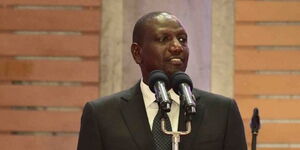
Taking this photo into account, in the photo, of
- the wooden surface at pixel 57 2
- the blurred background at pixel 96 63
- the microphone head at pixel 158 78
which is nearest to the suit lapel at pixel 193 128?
the microphone head at pixel 158 78

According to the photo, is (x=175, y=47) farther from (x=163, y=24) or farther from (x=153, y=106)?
(x=153, y=106)

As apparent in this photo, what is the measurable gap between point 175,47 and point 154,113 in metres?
0.34

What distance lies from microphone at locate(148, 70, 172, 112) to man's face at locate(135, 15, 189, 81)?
0.34ft

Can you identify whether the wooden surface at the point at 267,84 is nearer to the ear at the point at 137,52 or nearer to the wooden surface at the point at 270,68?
the wooden surface at the point at 270,68

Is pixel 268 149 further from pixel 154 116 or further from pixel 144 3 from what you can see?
pixel 154 116

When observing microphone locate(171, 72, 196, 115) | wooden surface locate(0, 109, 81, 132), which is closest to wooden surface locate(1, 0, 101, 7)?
wooden surface locate(0, 109, 81, 132)

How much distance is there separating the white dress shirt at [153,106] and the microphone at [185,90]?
232 millimetres

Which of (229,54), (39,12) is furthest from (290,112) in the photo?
(39,12)

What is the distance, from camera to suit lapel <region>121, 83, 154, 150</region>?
253 cm

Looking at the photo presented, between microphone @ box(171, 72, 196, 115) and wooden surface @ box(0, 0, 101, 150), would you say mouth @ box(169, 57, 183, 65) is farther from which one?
wooden surface @ box(0, 0, 101, 150)

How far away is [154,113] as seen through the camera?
2.64 metres

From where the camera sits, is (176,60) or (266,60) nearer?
(176,60)

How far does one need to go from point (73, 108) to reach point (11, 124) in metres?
0.57

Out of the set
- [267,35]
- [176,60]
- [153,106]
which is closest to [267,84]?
[267,35]
